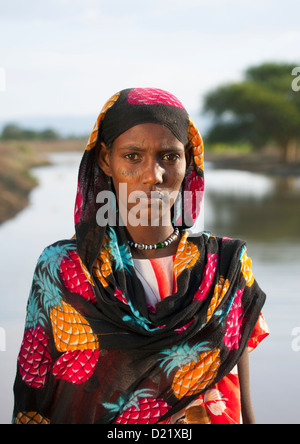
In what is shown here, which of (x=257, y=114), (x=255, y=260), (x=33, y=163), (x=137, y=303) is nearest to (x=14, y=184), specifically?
(x=255, y=260)

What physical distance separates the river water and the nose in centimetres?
137

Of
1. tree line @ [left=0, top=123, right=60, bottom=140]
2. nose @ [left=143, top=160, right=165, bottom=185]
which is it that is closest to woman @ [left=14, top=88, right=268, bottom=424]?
nose @ [left=143, top=160, right=165, bottom=185]

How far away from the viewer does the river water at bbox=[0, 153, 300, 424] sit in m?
2.61

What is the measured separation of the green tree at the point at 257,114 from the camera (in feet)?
65.1

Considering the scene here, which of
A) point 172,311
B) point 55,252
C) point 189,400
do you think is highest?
point 55,252

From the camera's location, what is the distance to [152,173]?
1311 mm

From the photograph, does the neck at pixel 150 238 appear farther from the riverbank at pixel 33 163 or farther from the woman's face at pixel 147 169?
the riverbank at pixel 33 163

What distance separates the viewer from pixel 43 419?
1409mm

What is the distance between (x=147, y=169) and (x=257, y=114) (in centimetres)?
1979

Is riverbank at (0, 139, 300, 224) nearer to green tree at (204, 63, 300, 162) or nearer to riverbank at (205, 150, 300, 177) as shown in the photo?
riverbank at (205, 150, 300, 177)

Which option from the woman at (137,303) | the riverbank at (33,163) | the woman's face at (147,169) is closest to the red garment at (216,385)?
the woman at (137,303)
